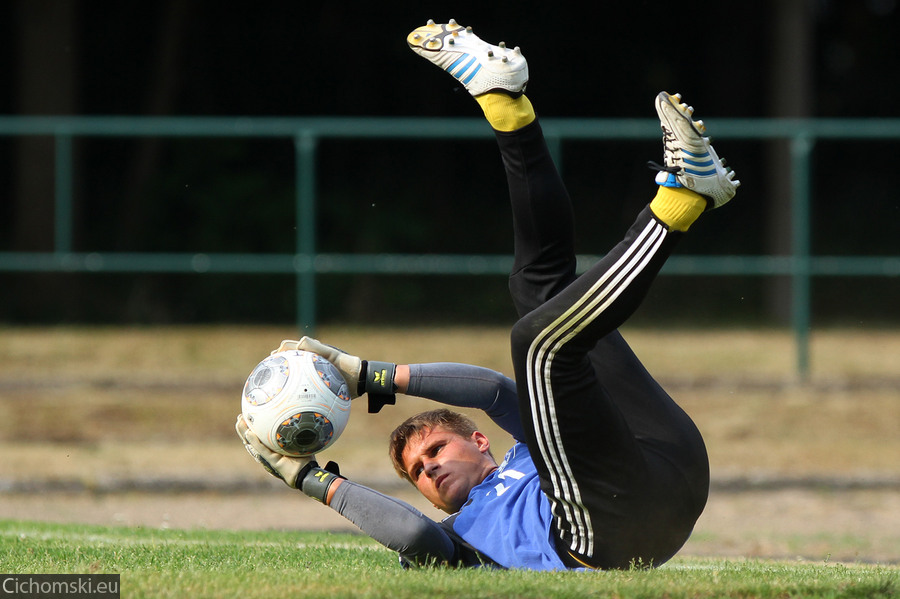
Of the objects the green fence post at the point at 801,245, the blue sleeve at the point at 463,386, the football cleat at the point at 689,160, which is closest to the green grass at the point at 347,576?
the blue sleeve at the point at 463,386

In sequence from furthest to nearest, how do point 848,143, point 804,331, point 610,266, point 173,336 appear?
point 848,143 < point 173,336 < point 804,331 < point 610,266

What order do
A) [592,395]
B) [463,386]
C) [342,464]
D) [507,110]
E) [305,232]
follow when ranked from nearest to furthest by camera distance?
[592,395]
[507,110]
[463,386]
[342,464]
[305,232]

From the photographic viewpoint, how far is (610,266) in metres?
3.96

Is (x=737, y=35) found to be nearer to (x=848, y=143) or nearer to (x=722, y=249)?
(x=848, y=143)

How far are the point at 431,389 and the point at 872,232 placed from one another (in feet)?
38.9

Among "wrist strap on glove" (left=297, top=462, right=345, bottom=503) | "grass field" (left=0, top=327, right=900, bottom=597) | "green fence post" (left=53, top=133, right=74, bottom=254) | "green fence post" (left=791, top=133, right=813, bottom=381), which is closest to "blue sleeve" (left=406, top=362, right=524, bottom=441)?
"wrist strap on glove" (left=297, top=462, right=345, bottom=503)

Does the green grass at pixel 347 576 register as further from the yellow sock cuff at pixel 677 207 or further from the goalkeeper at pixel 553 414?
the yellow sock cuff at pixel 677 207

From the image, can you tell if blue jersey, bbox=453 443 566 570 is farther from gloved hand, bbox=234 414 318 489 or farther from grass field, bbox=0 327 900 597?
gloved hand, bbox=234 414 318 489

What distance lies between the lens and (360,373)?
4742 millimetres

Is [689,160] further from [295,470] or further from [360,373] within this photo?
[295,470]

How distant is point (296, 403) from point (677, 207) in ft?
5.14

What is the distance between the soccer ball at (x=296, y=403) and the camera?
14.5 ft

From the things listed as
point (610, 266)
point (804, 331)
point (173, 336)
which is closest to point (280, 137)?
point (173, 336)

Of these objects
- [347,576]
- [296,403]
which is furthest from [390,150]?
[347,576]
